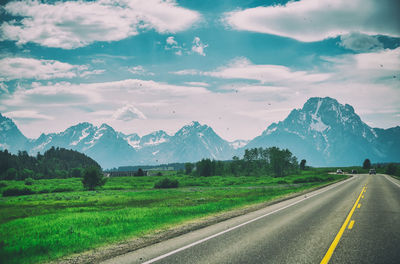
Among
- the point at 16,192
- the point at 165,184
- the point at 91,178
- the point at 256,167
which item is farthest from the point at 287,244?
the point at 256,167

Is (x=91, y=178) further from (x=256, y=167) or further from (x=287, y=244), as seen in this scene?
(x=256, y=167)

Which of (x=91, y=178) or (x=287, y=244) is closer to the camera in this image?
(x=287, y=244)

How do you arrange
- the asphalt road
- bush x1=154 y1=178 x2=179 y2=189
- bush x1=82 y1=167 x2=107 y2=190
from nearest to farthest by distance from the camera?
the asphalt road → bush x1=82 y1=167 x2=107 y2=190 → bush x1=154 y1=178 x2=179 y2=189

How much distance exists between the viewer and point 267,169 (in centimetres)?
16200

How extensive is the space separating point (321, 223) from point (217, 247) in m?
6.82

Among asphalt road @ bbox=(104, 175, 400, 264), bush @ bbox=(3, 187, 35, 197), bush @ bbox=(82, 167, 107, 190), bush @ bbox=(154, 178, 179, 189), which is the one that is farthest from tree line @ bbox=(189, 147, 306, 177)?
asphalt road @ bbox=(104, 175, 400, 264)

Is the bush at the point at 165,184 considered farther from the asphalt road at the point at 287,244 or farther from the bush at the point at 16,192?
the asphalt road at the point at 287,244

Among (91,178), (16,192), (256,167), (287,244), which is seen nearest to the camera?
(287,244)

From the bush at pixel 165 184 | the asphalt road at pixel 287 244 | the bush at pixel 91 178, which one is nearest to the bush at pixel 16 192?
the bush at pixel 91 178

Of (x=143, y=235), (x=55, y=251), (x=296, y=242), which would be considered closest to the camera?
(x=296, y=242)

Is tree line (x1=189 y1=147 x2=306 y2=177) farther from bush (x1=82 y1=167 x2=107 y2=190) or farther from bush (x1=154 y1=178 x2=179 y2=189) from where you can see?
bush (x1=82 y1=167 x2=107 y2=190)

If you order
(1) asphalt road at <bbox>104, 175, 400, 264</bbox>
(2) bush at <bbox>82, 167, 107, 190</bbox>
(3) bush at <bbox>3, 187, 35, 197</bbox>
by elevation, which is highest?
(1) asphalt road at <bbox>104, 175, 400, 264</bbox>

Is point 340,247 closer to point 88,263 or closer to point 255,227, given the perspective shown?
point 255,227

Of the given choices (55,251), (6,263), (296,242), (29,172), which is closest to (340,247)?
(296,242)
